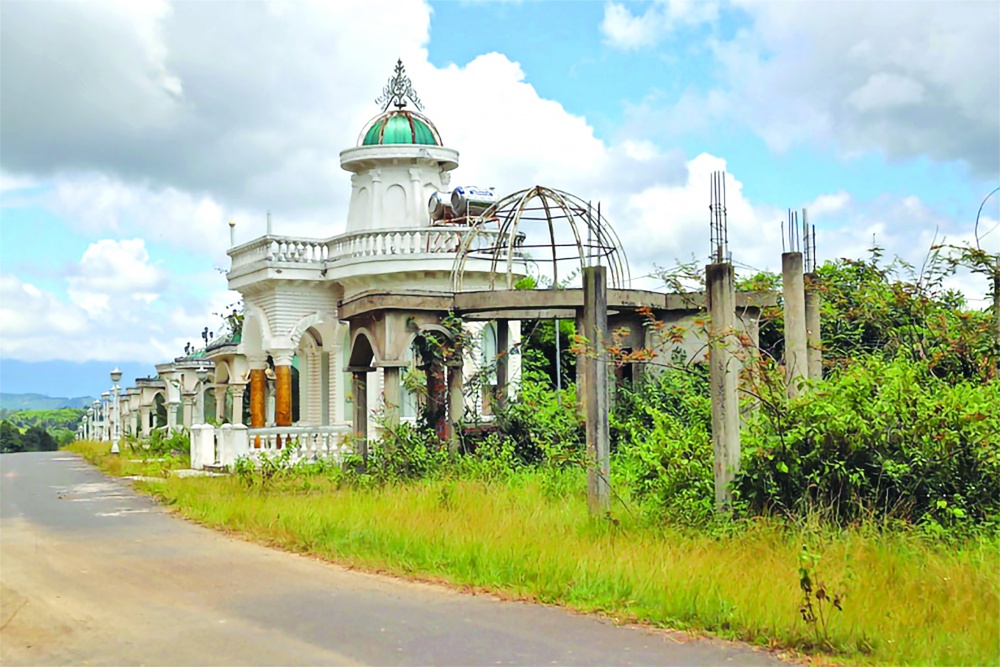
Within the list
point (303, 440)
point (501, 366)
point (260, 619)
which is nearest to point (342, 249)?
point (303, 440)

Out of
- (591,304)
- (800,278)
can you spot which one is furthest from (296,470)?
(800,278)

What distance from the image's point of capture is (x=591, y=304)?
11.6m

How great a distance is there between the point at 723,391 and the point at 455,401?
7.36 metres

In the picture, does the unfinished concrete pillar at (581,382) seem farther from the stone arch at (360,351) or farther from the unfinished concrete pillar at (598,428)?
the unfinished concrete pillar at (598,428)

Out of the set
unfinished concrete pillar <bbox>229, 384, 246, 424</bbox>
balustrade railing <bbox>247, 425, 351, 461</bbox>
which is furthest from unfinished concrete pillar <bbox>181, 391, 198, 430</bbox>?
balustrade railing <bbox>247, 425, 351, 461</bbox>

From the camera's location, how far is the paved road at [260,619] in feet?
24.0

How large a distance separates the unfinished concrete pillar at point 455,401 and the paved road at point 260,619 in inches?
190

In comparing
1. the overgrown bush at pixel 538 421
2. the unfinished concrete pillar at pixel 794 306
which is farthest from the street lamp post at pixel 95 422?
the unfinished concrete pillar at pixel 794 306

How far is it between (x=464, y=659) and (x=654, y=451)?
433cm

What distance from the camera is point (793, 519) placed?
9852 mm

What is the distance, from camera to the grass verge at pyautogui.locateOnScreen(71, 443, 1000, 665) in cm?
727

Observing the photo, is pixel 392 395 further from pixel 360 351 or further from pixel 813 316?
pixel 813 316

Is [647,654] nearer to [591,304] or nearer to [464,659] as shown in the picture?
[464,659]

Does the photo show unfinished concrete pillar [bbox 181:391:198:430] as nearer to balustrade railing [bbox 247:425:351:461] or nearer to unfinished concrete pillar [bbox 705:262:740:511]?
balustrade railing [bbox 247:425:351:461]
